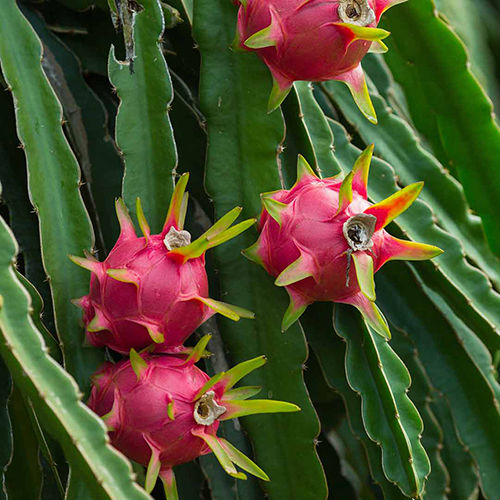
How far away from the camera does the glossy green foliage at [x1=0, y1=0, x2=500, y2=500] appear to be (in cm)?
91

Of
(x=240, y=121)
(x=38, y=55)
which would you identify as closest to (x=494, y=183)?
(x=240, y=121)

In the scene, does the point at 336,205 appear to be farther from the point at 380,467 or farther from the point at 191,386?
the point at 380,467

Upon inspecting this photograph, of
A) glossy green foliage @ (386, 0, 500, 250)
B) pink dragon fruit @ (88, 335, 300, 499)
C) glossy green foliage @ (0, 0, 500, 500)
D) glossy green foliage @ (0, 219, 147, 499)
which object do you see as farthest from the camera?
glossy green foliage @ (386, 0, 500, 250)

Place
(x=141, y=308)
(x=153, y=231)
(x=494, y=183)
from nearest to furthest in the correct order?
(x=141, y=308) < (x=153, y=231) < (x=494, y=183)

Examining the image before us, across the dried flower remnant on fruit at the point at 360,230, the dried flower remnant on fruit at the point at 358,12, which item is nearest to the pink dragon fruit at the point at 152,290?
the dried flower remnant on fruit at the point at 360,230

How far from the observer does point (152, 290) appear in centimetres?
78

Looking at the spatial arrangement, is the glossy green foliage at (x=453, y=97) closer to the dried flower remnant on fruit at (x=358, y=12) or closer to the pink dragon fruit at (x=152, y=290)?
the dried flower remnant on fruit at (x=358, y=12)

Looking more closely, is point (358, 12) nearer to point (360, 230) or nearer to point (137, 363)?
point (360, 230)

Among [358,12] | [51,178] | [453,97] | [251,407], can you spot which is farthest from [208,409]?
[453,97]

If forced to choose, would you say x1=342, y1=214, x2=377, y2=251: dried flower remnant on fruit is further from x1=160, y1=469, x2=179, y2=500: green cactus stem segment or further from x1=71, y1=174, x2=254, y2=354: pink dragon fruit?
x1=160, y1=469, x2=179, y2=500: green cactus stem segment

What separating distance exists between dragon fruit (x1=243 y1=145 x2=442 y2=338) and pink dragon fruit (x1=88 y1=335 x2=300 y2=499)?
11cm

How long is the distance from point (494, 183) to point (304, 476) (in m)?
0.59

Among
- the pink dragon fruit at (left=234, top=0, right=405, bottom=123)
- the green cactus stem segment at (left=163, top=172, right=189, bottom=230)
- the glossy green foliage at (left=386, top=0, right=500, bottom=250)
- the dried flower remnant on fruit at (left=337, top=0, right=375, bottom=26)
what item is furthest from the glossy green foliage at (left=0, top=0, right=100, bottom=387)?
the glossy green foliage at (left=386, top=0, right=500, bottom=250)

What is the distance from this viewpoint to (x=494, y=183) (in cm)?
122
